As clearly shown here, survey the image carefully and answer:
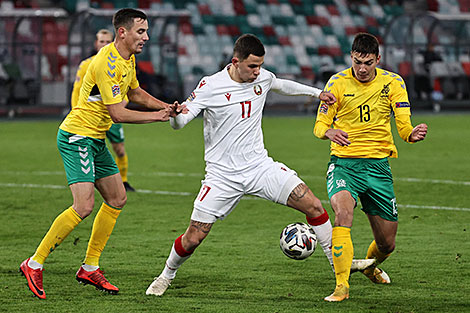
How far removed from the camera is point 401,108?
622 centimetres

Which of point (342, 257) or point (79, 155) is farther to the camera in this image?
point (79, 155)

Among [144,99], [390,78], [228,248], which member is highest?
[390,78]

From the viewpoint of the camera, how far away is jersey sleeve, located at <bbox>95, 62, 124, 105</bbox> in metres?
5.91

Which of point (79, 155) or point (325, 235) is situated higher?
point (79, 155)

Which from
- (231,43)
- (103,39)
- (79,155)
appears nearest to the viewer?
(79,155)

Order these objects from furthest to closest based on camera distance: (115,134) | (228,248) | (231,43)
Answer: (231,43)
(115,134)
(228,248)

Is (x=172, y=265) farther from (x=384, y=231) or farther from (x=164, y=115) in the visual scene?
(x=384, y=231)

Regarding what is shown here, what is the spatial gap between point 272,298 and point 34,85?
22.3 m

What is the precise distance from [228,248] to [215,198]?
1.93m

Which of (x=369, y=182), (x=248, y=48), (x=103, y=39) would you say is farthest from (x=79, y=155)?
(x=103, y=39)

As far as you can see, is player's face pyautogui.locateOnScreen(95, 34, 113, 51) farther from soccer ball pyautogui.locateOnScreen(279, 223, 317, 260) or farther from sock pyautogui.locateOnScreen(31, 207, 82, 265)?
soccer ball pyautogui.locateOnScreen(279, 223, 317, 260)

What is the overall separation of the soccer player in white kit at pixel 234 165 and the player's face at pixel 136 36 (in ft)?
1.77

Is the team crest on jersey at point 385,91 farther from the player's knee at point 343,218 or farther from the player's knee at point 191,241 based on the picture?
the player's knee at point 191,241

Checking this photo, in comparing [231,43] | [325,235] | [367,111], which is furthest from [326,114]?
[231,43]
